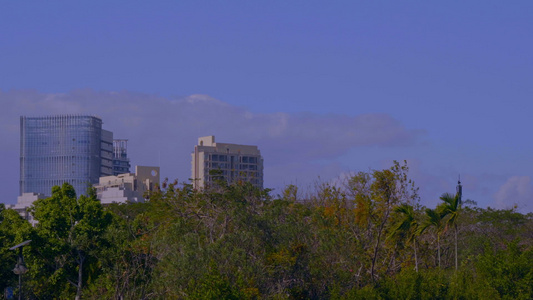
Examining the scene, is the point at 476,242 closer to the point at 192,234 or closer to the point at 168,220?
the point at 168,220

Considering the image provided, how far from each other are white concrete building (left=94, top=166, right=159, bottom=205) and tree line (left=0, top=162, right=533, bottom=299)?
122318mm

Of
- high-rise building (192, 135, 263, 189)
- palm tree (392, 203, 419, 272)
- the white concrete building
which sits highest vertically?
high-rise building (192, 135, 263, 189)

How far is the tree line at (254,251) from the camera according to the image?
115 ft

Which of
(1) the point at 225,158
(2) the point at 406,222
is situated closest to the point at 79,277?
(2) the point at 406,222

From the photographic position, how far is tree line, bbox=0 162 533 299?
115 feet

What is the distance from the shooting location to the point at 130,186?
180 m

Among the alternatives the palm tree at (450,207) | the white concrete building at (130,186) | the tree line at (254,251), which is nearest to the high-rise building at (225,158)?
the white concrete building at (130,186)

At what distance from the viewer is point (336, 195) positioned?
46812 mm

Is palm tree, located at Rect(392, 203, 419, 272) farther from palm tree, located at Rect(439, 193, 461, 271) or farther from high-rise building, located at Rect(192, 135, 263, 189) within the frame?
high-rise building, located at Rect(192, 135, 263, 189)

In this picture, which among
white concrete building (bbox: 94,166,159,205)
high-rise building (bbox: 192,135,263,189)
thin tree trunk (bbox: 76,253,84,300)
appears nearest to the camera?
thin tree trunk (bbox: 76,253,84,300)

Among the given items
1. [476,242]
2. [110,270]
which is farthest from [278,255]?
[476,242]

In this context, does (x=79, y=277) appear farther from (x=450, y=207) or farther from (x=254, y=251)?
(x=450, y=207)

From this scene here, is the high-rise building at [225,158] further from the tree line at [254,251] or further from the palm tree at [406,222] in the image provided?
the palm tree at [406,222]

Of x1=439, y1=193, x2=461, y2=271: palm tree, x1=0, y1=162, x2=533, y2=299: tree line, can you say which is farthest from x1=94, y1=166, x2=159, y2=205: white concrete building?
x1=439, y1=193, x2=461, y2=271: palm tree
